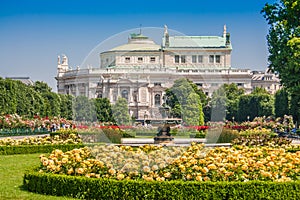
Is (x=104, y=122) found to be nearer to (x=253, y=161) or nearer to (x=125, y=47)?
(x=125, y=47)

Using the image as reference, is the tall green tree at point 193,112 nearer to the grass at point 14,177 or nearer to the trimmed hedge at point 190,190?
the grass at point 14,177

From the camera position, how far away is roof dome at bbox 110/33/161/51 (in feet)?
46.5

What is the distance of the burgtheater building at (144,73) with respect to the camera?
1440 cm

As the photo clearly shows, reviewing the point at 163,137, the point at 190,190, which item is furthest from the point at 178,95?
the point at 163,137

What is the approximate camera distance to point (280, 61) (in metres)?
32.2

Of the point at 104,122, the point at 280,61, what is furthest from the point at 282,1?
the point at 104,122

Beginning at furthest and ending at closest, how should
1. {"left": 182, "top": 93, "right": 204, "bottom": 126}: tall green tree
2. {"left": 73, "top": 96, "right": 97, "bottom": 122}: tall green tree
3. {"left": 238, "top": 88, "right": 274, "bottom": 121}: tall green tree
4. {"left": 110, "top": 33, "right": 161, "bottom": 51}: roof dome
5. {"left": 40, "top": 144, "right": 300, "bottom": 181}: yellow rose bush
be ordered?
{"left": 238, "top": 88, "right": 274, "bottom": 121}: tall green tree < {"left": 182, "top": 93, "right": 204, "bottom": 126}: tall green tree < {"left": 73, "top": 96, "right": 97, "bottom": 122}: tall green tree < {"left": 110, "top": 33, "right": 161, "bottom": 51}: roof dome < {"left": 40, "top": 144, "right": 300, "bottom": 181}: yellow rose bush

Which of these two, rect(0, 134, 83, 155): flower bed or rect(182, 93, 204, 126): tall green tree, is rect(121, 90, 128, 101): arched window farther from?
rect(0, 134, 83, 155): flower bed

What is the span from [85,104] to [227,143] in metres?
10.3

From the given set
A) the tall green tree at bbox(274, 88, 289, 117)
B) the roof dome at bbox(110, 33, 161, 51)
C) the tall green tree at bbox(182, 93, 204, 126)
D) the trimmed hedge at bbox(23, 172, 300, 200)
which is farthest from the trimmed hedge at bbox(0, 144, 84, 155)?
the tall green tree at bbox(274, 88, 289, 117)

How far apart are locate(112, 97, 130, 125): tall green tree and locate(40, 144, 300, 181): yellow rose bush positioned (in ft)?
9.60

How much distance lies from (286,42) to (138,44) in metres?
19.0

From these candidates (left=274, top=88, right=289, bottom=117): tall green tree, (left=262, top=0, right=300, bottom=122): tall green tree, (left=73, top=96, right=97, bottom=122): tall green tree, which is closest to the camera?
(left=73, top=96, right=97, bottom=122): tall green tree

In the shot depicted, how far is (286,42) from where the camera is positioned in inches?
1238
